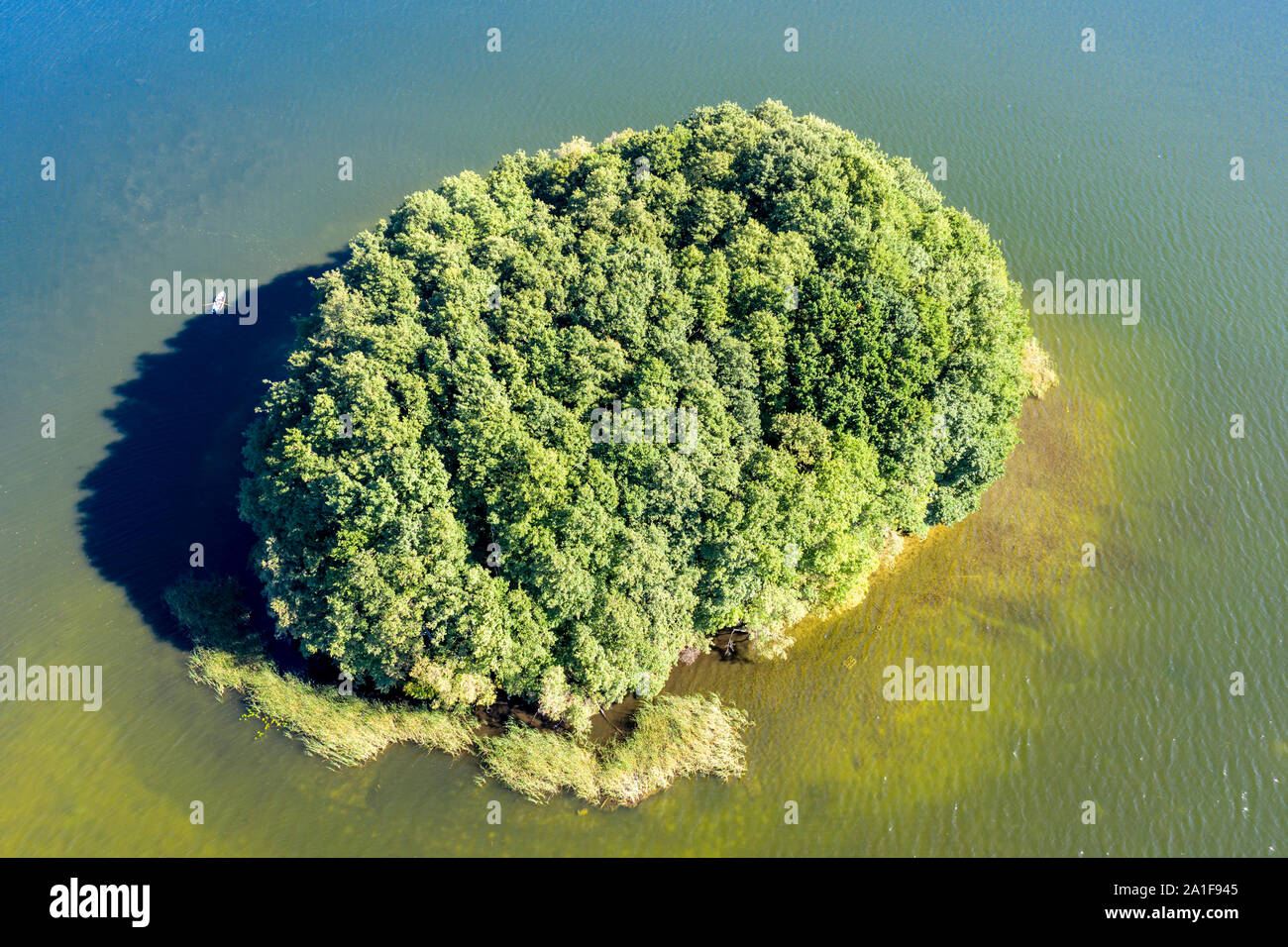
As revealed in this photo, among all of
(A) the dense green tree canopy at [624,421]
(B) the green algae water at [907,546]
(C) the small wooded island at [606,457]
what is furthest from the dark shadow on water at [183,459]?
(A) the dense green tree canopy at [624,421]

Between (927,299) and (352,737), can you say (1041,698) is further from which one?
(352,737)

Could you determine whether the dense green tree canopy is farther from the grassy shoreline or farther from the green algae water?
the green algae water

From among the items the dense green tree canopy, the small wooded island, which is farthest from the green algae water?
the dense green tree canopy

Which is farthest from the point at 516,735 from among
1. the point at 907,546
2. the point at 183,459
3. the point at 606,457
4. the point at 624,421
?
the point at 183,459

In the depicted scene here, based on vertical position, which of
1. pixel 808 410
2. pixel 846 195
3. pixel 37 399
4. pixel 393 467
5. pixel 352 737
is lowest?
pixel 352 737

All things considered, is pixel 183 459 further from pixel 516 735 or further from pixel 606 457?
pixel 606 457
